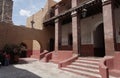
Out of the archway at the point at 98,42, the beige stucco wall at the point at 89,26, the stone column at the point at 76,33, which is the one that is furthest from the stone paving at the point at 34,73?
the beige stucco wall at the point at 89,26

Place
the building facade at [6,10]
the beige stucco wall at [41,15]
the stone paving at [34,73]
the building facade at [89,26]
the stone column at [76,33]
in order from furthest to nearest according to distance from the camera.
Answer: the building facade at [6,10] < the beige stucco wall at [41,15] < the stone column at [76,33] < the building facade at [89,26] < the stone paving at [34,73]

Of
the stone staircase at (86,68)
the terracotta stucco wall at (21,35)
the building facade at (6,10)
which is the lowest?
the stone staircase at (86,68)

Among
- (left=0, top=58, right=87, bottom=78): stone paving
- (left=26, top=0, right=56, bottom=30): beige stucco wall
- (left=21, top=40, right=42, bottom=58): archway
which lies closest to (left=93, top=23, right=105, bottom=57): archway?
(left=0, top=58, right=87, bottom=78): stone paving

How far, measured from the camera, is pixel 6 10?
3391cm

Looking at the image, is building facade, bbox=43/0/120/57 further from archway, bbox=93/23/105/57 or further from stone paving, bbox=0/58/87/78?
stone paving, bbox=0/58/87/78

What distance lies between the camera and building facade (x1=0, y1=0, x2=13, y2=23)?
33.2m

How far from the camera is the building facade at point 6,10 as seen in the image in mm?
33156

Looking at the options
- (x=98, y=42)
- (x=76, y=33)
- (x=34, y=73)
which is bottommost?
(x=34, y=73)

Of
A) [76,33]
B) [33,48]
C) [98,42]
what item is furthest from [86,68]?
[33,48]

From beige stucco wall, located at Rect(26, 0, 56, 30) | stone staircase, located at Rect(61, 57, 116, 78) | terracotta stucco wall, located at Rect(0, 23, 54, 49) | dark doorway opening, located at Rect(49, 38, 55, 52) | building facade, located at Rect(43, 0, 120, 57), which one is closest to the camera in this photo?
stone staircase, located at Rect(61, 57, 116, 78)

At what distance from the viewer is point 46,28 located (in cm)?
1897

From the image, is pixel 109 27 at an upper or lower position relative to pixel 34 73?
upper

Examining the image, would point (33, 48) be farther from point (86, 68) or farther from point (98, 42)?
point (86, 68)

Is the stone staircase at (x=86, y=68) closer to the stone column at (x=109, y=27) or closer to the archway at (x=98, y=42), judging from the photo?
the stone column at (x=109, y=27)
